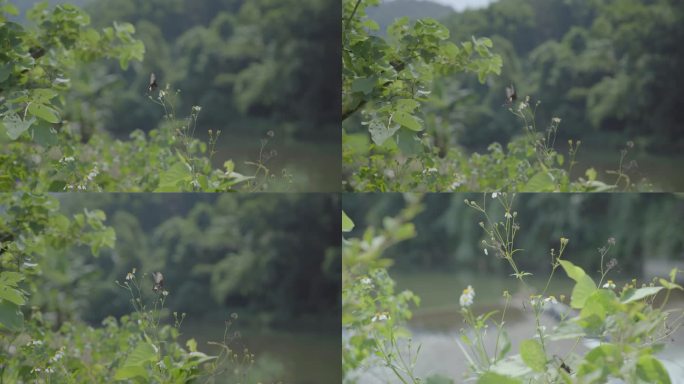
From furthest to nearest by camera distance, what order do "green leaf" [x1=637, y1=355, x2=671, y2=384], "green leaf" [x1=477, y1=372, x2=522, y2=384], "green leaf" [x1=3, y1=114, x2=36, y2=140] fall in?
"green leaf" [x1=3, y1=114, x2=36, y2=140] → "green leaf" [x1=477, y1=372, x2=522, y2=384] → "green leaf" [x1=637, y1=355, x2=671, y2=384]

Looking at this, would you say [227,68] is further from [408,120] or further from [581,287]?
[581,287]

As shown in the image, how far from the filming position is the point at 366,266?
2.42m

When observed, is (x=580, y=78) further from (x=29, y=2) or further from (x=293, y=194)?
(x=29, y=2)

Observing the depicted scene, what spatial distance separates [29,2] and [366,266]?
1238mm

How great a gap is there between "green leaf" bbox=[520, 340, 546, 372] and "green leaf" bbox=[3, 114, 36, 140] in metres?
1.46

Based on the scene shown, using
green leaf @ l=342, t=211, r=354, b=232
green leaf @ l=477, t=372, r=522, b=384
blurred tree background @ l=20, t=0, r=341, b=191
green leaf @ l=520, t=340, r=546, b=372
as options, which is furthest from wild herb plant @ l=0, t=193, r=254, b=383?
green leaf @ l=520, t=340, r=546, b=372

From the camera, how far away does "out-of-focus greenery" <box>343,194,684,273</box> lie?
2379 millimetres

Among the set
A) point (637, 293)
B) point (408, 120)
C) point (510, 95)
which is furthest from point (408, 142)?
point (637, 293)

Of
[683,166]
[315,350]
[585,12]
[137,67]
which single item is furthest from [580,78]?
[137,67]

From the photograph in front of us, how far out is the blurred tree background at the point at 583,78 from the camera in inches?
94.0

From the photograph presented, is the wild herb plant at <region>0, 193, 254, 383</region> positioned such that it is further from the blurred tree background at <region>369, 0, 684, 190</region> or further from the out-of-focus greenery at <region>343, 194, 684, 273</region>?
the blurred tree background at <region>369, 0, 684, 190</region>

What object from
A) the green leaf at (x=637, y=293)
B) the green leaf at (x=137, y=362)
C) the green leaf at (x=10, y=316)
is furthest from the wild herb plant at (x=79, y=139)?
the green leaf at (x=637, y=293)

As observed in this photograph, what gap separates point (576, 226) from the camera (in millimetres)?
2391

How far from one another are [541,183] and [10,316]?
156 centimetres
